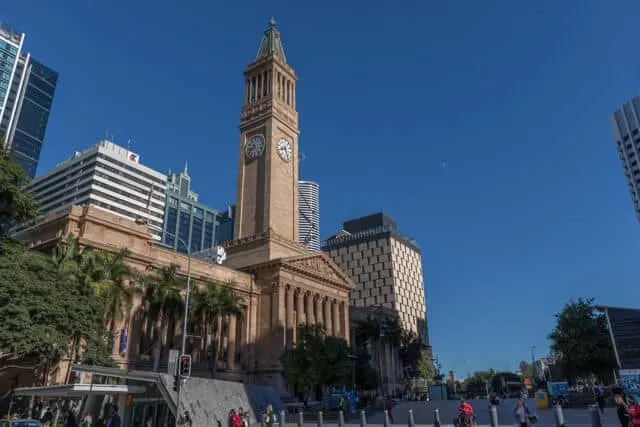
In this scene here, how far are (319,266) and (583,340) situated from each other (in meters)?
33.7

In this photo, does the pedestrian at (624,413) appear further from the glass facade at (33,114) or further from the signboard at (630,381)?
the glass facade at (33,114)

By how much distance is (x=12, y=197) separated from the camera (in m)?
33.9

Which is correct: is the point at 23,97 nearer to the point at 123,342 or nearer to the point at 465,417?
the point at 123,342

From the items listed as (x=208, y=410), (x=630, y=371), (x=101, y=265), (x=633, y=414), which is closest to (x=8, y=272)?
(x=101, y=265)

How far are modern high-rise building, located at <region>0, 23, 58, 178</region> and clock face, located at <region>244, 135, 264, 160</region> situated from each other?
92.1 metres

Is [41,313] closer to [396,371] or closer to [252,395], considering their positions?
[252,395]

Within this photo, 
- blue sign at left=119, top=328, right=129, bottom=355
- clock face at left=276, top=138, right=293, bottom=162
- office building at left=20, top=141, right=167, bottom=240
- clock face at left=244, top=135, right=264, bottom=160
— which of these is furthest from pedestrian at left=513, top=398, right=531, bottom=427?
office building at left=20, top=141, right=167, bottom=240

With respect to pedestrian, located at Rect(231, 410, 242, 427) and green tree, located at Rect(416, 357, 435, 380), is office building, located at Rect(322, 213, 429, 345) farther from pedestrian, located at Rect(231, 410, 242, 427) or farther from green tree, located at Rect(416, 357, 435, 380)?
pedestrian, located at Rect(231, 410, 242, 427)

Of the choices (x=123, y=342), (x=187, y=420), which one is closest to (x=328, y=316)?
(x=123, y=342)

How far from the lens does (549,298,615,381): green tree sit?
52.2 m

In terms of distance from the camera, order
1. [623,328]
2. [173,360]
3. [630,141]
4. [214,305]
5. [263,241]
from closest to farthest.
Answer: [173,360] < [623,328] < [214,305] < [263,241] < [630,141]

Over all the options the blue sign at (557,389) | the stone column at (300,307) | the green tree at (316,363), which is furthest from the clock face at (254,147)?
the blue sign at (557,389)

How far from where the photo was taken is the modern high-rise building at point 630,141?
155500 millimetres

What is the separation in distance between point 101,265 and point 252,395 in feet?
52.4
